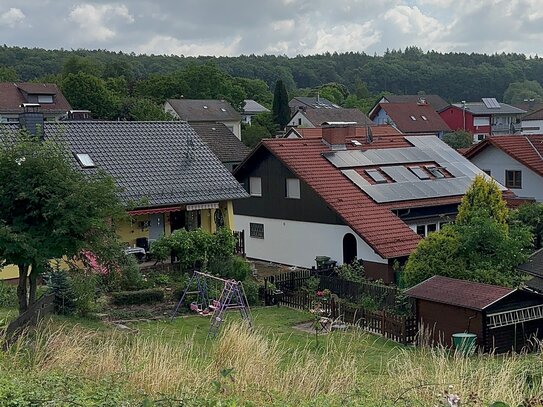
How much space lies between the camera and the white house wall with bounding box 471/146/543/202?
34.5m

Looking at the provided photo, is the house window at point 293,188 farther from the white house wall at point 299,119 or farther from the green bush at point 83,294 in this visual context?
the white house wall at point 299,119

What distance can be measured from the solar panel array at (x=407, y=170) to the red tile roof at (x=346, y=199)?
556 mm

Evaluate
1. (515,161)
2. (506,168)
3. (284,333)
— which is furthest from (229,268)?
(506,168)

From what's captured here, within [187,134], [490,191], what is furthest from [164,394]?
[187,134]

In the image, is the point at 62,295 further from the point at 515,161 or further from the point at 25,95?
the point at 25,95

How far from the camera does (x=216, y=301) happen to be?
18.8 metres

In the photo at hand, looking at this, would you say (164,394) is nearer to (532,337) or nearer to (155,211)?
(532,337)

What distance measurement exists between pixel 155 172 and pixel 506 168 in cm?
1927

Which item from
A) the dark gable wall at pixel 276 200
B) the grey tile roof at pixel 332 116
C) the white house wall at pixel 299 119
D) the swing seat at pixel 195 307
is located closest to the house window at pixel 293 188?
the dark gable wall at pixel 276 200

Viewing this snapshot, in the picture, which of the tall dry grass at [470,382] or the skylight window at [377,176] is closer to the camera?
the tall dry grass at [470,382]

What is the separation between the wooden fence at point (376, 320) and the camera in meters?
17.9

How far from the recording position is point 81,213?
14.6 metres

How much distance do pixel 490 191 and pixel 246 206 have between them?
11.3 m

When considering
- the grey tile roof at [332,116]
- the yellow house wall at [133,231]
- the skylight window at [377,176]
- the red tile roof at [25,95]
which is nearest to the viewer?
the yellow house wall at [133,231]
